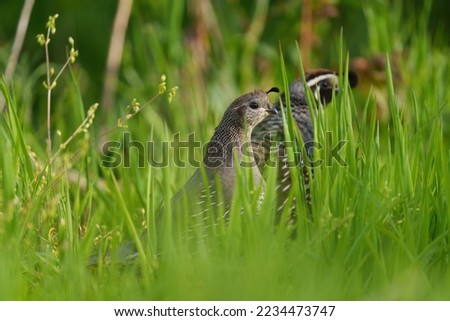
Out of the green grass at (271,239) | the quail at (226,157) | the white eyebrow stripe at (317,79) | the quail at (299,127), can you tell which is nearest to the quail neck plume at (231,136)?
the quail at (226,157)

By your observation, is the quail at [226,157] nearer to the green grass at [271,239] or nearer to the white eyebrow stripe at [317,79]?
the green grass at [271,239]

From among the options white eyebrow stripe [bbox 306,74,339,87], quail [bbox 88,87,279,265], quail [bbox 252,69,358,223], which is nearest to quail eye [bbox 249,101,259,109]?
quail [bbox 88,87,279,265]

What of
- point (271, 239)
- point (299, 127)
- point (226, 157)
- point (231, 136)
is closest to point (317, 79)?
point (299, 127)

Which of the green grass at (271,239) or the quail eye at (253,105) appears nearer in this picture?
the green grass at (271,239)

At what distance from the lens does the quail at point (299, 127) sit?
4359 mm

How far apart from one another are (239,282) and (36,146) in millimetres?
2288

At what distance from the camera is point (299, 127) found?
516 centimetres

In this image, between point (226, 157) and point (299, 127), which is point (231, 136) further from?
point (299, 127)

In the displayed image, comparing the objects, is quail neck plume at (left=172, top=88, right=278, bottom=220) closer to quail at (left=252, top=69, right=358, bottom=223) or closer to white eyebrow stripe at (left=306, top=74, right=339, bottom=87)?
quail at (left=252, top=69, right=358, bottom=223)

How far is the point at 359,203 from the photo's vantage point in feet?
11.0

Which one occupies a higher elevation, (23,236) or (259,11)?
(259,11)
